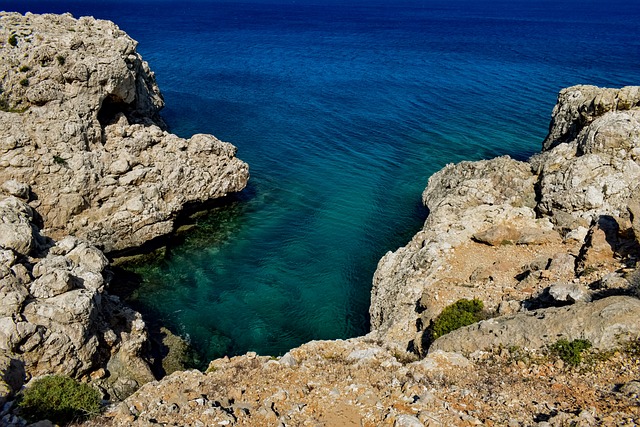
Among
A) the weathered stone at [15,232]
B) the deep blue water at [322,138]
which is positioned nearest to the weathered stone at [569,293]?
the deep blue water at [322,138]

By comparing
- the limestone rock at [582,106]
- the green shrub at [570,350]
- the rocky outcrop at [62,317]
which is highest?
the limestone rock at [582,106]

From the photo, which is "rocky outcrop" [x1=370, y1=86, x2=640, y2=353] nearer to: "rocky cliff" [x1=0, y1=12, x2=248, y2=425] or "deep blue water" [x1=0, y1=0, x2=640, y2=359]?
"deep blue water" [x1=0, y1=0, x2=640, y2=359]

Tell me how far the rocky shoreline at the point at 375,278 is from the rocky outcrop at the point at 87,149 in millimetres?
130

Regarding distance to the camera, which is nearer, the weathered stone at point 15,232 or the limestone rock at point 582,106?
the weathered stone at point 15,232

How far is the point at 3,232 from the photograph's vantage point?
76.3ft

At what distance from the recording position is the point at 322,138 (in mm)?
56688

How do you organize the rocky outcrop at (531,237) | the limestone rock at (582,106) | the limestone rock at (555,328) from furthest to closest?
the limestone rock at (582,106) → the rocky outcrop at (531,237) → the limestone rock at (555,328)

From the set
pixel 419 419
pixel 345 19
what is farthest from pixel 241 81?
pixel 345 19

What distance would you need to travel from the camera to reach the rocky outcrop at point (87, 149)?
3175 centimetres

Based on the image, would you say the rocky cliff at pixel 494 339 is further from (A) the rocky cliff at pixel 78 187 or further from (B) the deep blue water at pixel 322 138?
(B) the deep blue water at pixel 322 138

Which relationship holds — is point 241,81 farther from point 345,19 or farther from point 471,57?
point 345,19

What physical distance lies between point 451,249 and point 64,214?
2572 centimetres

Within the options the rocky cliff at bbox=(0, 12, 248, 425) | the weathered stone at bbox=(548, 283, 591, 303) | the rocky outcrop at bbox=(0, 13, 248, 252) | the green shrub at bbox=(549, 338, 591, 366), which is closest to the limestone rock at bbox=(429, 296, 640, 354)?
the green shrub at bbox=(549, 338, 591, 366)

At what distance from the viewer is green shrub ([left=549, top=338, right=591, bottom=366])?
1472cm
